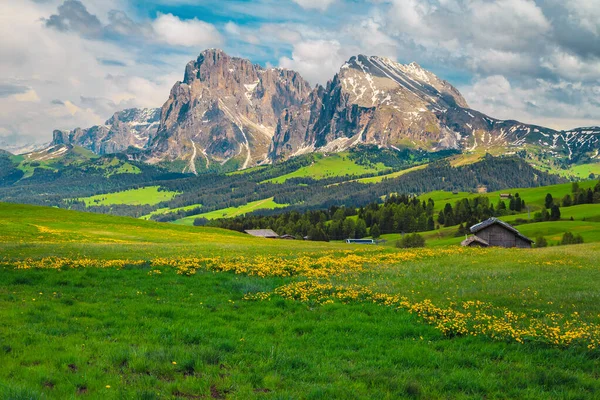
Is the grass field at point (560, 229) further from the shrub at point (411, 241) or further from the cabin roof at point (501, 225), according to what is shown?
the cabin roof at point (501, 225)

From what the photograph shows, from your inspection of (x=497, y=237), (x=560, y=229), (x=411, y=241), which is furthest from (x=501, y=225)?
(x=560, y=229)

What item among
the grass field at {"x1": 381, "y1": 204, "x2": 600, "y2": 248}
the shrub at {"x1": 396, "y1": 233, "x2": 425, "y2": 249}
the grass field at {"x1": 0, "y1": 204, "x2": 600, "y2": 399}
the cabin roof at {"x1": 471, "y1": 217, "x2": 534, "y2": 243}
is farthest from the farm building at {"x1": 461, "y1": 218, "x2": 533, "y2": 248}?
the grass field at {"x1": 0, "y1": 204, "x2": 600, "y2": 399}

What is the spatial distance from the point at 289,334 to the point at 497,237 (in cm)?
8984

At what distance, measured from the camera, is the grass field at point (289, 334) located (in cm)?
1078

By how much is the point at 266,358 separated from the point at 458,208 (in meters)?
201

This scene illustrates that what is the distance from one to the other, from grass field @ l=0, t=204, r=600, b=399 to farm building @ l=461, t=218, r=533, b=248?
2623 inches

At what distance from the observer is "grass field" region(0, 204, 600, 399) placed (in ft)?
35.4

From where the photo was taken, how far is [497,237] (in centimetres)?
9388

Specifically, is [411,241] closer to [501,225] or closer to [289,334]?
[501,225]

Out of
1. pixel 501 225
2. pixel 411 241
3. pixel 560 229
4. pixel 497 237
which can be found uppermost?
pixel 501 225

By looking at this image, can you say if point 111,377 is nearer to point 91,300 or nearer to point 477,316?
point 91,300

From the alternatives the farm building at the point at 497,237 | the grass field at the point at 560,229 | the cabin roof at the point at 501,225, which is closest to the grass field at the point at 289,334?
the grass field at the point at 560,229

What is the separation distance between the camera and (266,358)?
1256 centimetres

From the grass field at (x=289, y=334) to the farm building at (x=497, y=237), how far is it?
66.6 m
